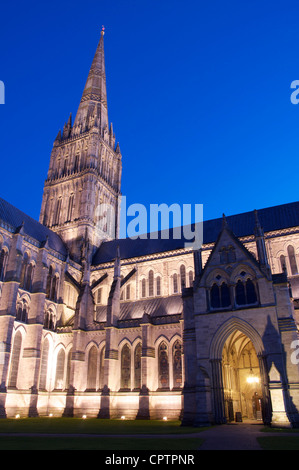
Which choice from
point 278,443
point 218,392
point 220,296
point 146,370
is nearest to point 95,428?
point 218,392

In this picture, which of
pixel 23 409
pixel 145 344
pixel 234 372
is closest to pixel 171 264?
pixel 145 344

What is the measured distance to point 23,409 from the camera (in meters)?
36.0

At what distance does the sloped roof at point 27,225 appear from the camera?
42822 millimetres

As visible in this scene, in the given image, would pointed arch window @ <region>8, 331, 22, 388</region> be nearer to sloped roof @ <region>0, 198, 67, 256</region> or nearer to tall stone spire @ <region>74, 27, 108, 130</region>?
sloped roof @ <region>0, 198, 67, 256</region>

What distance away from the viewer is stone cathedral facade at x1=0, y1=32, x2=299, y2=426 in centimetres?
2536

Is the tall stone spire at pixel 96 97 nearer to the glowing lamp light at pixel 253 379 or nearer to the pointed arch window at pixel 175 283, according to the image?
the pointed arch window at pixel 175 283

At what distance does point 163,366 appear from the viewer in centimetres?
3591

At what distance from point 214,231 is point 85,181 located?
22647 mm

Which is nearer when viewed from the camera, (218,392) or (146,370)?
(218,392)

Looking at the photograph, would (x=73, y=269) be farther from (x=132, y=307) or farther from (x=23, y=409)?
(x=23, y=409)

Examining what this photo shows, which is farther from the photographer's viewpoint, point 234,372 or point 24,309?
point 24,309

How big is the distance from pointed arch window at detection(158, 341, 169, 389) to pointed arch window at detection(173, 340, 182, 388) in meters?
0.82

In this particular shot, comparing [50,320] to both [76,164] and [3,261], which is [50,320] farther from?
[76,164]
